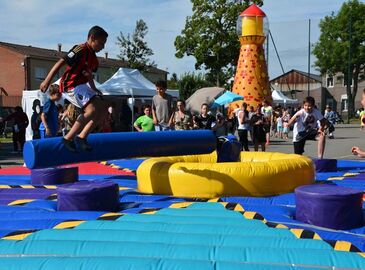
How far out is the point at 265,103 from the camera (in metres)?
17.2

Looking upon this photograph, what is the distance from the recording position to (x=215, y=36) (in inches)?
1196

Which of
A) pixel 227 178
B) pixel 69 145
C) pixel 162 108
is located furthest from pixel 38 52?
pixel 227 178

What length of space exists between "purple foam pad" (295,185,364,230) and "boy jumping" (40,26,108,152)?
215 centimetres

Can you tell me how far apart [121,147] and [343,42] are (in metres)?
39.7

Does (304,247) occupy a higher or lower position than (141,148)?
lower

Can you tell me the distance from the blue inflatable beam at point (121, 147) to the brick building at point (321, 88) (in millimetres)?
47116

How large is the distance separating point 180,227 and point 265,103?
13971 mm

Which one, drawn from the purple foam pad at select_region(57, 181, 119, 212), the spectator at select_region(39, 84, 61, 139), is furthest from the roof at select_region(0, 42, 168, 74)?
the purple foam pad at select_region(57, 181, 119, 212)

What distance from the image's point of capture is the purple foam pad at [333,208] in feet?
13.1

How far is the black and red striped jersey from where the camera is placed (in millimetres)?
4766

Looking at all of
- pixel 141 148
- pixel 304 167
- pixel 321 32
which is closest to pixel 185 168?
pixel 141 148

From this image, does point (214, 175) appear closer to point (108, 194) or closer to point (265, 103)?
point (108, 194)

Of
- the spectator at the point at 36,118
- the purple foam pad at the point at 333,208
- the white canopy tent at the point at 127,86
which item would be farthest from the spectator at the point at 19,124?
the purple foam pad at the point at 333,208

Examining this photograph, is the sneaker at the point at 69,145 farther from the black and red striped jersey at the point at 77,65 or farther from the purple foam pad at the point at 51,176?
the purple foam pad at the point at 51,176
